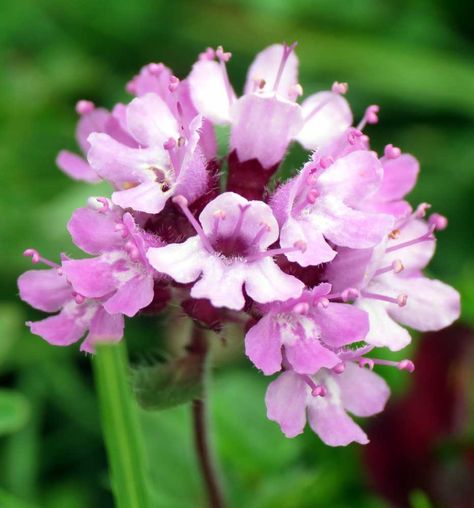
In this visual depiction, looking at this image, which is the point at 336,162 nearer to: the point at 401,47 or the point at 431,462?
the point at 431,462

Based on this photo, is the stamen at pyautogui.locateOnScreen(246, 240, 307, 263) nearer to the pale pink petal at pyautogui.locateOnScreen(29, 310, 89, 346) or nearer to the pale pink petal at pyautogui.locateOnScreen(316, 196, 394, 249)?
the pale pink petal at pyautogui.locateOnScreen(316, 196, 394, 249)

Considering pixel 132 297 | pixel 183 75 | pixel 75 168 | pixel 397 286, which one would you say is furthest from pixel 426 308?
pixel 183 75

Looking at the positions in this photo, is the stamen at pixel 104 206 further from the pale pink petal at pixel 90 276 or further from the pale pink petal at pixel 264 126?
the pale pink petal at pixel 264 126

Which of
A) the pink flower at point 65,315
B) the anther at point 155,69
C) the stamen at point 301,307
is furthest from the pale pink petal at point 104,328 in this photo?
the anther at point 155,69

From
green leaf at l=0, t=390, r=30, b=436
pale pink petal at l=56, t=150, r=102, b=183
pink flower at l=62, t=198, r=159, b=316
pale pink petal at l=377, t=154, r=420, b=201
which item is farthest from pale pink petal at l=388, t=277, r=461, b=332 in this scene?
green leaf at l=0, t=390, r=30, b=436

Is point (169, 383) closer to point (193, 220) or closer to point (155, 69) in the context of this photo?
point (193, 220)

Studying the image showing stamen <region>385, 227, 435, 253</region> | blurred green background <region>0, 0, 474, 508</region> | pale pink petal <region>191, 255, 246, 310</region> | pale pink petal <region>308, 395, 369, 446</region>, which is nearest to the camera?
pale pink petal <region>191, 255, 246, 310</region>
